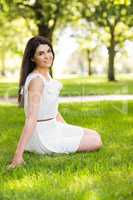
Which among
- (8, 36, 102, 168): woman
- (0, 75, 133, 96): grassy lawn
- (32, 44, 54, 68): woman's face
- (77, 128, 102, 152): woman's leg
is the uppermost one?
(32, 44, 54, 68): woman's face

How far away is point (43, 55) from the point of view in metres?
7.54

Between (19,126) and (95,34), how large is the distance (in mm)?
36559

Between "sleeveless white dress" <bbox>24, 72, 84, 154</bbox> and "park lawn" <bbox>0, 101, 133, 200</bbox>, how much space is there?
13 centimetres

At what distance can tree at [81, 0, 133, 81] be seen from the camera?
33812mm

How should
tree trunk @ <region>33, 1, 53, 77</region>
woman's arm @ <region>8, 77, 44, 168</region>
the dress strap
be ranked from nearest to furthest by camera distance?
woman's arm @ <region>8, 77, 44, 168</region> < the dress strap < tree trunk @ <region>33, 1, 53, 77</region>

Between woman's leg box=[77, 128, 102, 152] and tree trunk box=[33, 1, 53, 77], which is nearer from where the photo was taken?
woman's leg box=[77, 128, 102, 152]

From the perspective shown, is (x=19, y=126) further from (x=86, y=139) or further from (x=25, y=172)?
(x=25, y=172)

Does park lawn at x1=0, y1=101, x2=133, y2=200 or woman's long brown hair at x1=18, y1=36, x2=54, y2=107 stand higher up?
woman's long brown hair at x1=18, y1=36, x2=54, y2=107

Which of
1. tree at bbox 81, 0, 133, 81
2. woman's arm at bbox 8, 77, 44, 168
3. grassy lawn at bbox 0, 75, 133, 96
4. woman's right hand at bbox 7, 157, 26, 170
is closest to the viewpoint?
woman's right hand at bbox 7, 157, 26, 170

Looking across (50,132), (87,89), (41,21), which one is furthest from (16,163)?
(87,89)

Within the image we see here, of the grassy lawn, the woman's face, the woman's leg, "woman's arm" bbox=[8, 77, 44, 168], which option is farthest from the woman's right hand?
the grassy lawn

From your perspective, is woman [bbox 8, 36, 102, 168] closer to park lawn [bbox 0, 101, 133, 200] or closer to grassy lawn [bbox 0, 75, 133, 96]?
park lawn [bbox 0, 101, 133, 200]

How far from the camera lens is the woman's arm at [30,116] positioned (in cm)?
679

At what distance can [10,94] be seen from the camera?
23.7 metres
